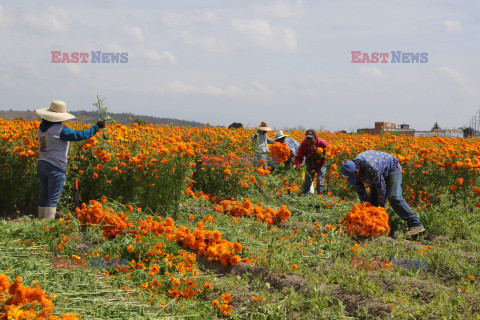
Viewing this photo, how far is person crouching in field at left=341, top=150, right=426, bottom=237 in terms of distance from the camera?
6168mm

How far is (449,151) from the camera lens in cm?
775

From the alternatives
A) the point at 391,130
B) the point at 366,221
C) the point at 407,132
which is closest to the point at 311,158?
the point at 366,221

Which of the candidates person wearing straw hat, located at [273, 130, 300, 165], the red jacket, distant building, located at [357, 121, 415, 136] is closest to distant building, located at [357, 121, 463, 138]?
distant building, located at [357, 121, 415, 136]

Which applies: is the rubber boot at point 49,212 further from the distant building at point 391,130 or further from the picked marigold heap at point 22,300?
the distant building at point 391,130

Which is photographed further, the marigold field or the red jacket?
the red jacket

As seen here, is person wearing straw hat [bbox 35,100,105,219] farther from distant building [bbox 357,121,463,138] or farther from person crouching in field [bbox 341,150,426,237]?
distant building [bbox 357,121,463,138]

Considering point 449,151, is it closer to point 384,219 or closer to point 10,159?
point 384,219

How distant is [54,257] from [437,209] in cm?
607

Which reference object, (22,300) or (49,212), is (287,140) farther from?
(22,300)

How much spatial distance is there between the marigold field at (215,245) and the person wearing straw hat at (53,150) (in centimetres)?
48

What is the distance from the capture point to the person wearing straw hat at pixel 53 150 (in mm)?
6117

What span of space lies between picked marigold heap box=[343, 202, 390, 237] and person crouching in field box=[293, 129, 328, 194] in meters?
2.59

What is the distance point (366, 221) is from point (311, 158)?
3.24 m

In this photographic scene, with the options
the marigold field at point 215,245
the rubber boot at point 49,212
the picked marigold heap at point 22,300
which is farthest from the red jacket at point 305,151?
the picked marigold heap at point 22,300
